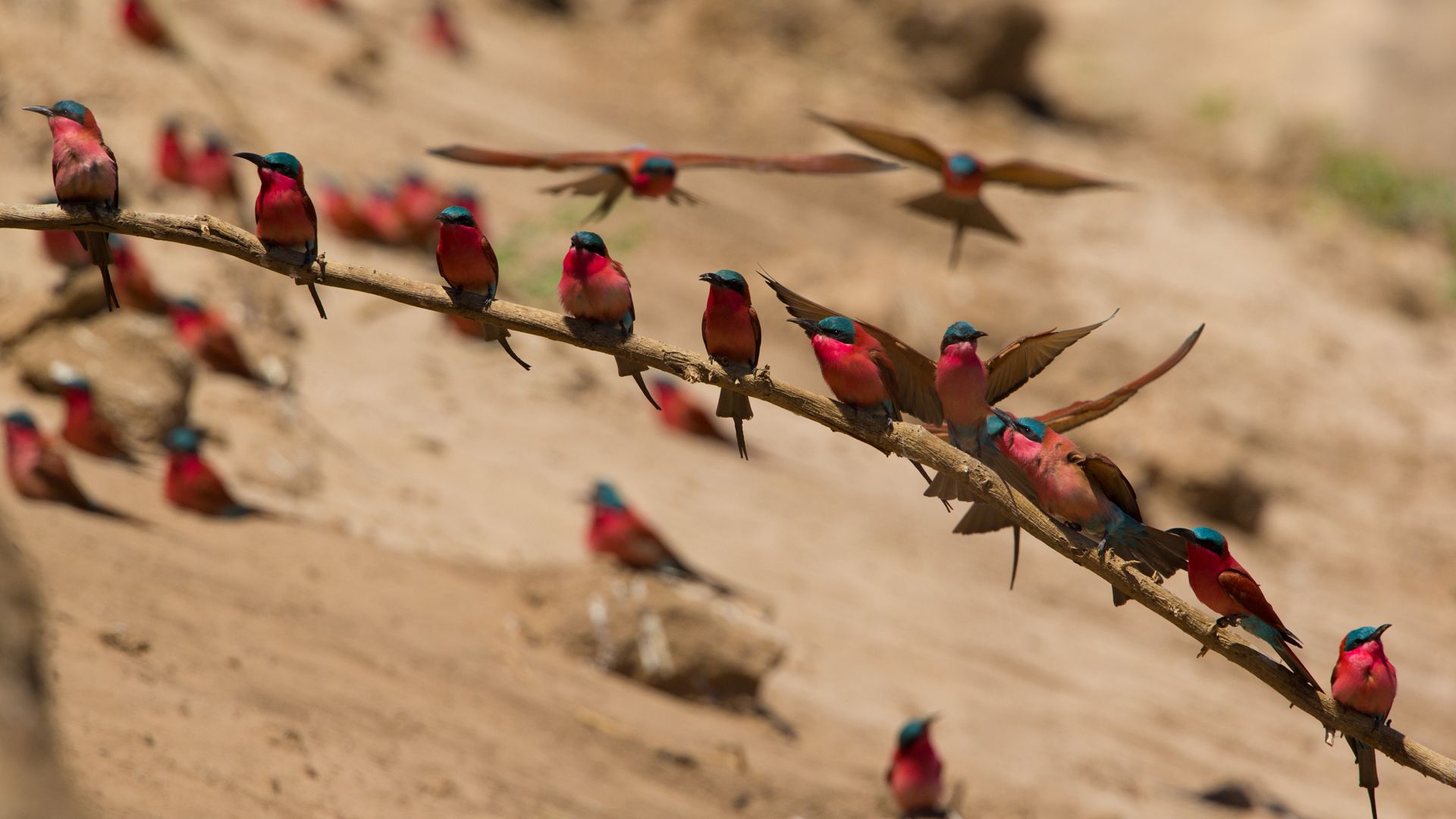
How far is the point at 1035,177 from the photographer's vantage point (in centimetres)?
557

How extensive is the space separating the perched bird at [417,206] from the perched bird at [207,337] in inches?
117

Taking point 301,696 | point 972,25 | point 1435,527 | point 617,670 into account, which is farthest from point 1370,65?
point 301,696

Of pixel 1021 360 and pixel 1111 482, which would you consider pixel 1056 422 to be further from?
pixel 1111 482

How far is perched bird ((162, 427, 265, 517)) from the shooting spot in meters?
6.68

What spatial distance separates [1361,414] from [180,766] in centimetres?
1286

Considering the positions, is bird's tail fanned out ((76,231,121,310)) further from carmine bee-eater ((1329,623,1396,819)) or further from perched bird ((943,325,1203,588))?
carmine bee-eater ((1329,623,1396,819))

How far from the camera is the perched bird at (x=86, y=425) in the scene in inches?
271

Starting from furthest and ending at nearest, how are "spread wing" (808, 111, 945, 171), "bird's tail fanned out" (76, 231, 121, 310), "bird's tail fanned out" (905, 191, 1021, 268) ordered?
A: "bird's tail fanned out" (905, 191, 1021, 268)
"spread wing" (808, 111, 945, 171)
"bird's tail fanned out" (76, 231, 121, 310)

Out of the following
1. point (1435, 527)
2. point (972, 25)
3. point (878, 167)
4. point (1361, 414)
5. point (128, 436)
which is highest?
point (972, 25)

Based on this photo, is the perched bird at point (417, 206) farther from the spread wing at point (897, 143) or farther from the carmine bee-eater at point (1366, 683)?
the carmine bee-eater at point (1366, 683)

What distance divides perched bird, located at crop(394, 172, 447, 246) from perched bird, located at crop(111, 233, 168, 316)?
3.15 m

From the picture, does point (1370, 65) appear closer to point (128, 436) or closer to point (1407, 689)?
point (1407, 689)

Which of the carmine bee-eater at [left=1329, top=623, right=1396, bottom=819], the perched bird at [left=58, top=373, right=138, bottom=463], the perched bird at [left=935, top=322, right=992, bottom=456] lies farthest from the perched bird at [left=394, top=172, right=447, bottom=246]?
the carmine bee-eater at [left=1329, top=623, right=1396, bottom=819]

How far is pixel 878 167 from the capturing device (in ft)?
15.1
